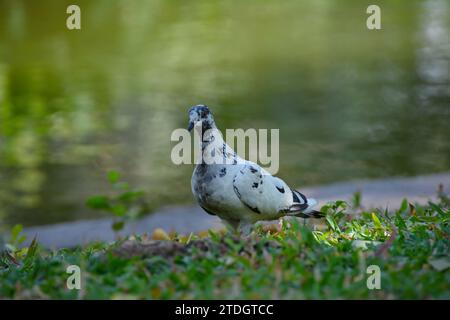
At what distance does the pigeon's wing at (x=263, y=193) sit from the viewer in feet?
13.8

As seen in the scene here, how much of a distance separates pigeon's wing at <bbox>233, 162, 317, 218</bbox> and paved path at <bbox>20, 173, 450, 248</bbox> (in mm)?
1339

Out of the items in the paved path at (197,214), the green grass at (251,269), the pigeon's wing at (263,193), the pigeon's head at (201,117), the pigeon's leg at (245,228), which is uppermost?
the pigeon's head at (201,117)

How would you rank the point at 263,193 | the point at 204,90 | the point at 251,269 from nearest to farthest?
the point at 251,269 < the point at 263,193 < the point at 204,90

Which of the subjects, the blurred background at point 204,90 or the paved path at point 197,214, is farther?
the blurred background at point 204,90

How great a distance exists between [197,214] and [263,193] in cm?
182

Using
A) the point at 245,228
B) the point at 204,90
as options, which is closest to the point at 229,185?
the point at 245,228

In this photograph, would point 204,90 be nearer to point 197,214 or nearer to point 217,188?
point 197,214

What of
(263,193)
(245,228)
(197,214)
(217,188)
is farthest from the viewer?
(197,214)

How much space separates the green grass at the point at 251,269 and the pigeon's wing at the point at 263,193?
17 cm

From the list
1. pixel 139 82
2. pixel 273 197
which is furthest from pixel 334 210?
pixel 139 82

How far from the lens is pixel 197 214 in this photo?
19.8ft

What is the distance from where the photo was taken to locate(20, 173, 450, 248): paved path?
5.73 meters

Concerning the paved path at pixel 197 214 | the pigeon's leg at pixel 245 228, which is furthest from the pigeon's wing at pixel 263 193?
the paved path at pixel 197 214

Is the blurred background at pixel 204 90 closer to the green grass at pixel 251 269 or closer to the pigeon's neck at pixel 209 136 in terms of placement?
the pigeon's neck at pixel 209 136
